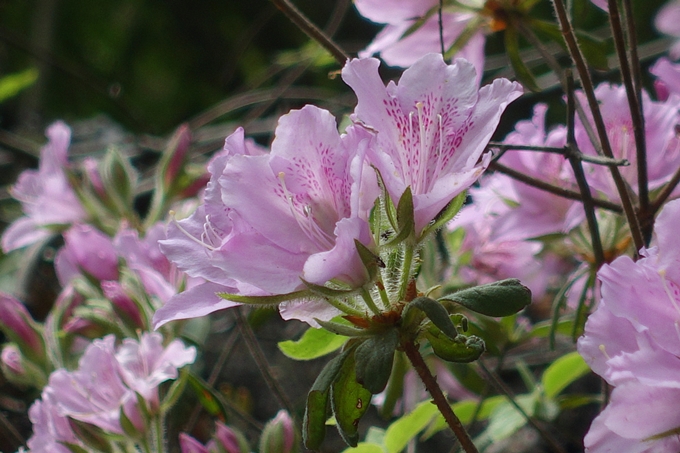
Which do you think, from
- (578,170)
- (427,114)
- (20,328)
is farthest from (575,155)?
(20,328)

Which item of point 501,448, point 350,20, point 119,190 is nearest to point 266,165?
point 119,190

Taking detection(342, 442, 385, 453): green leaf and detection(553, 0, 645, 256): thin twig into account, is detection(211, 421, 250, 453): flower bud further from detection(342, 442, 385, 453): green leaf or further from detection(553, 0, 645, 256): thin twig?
detection(553, 0, 645, 256): thin twig

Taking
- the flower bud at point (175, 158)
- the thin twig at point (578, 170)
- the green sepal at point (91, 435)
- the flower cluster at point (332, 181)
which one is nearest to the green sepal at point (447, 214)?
the flower cluster at point (332, 181)

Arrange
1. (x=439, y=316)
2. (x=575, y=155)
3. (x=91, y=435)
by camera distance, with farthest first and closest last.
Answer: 1. (x=91, y=435)
2. (x=575, y=155)
3. (x=439, y=316)

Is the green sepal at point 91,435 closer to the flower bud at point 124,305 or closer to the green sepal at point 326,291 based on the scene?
the flower bud at point 124,305

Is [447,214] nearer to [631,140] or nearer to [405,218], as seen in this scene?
[405,218]

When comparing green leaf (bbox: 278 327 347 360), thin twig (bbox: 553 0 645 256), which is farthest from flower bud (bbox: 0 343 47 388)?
thin twig (bbox: 553 0 645 256)
